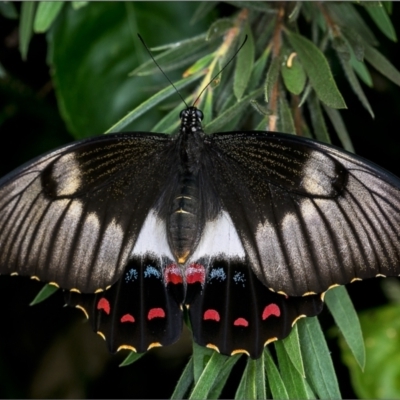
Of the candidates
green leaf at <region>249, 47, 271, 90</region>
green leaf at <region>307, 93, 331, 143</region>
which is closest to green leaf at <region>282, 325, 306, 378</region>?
green leaf at <region>307, 93, 331, 143</region>

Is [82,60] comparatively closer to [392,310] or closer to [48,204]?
[48,204]

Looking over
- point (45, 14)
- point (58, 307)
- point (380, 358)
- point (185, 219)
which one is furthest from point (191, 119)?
point (58, 307)

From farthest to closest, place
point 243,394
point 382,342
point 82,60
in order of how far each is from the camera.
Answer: point 82,60, point 382,342, point 243,394

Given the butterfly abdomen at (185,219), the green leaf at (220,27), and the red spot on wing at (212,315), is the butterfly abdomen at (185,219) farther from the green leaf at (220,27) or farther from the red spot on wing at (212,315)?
the green leaf at (220,27)

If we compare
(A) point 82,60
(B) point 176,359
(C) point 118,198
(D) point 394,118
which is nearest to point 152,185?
(C) point 118,198

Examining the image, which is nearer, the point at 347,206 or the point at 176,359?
the point at 347,206

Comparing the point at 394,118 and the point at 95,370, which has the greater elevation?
the point at 394,118

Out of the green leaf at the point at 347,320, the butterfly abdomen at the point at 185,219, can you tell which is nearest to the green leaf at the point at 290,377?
the green leaf at the point at 347,320
